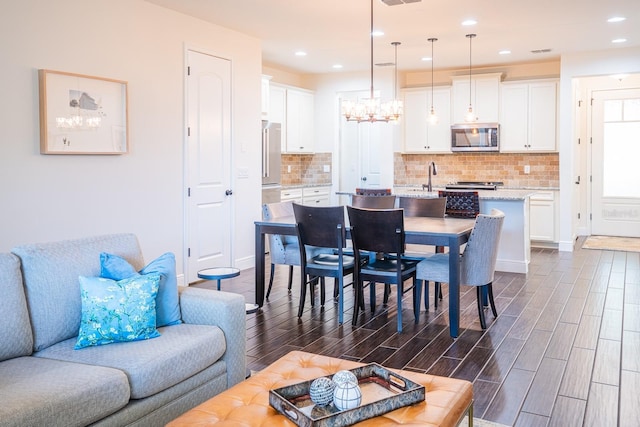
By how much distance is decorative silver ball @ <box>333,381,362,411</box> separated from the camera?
1.96 metres

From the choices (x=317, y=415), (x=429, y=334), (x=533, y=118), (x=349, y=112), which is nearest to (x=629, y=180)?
(x=533, y=118)

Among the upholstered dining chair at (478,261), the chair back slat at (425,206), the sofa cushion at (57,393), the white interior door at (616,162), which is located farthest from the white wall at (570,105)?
the sofa cushion at (57,393)

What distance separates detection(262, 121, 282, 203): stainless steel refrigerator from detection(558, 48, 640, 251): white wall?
3.97 meters

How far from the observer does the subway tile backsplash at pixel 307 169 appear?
31.2 ft

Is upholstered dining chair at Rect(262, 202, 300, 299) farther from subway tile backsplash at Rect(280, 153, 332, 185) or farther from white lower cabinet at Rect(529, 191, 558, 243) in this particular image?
white lower cabinet at Rect(529, 191, 558, 243)

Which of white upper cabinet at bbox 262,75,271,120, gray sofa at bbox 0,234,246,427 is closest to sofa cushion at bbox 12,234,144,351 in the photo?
gray sofa at bbox 0,234,246,427

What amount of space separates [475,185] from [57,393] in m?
7.35

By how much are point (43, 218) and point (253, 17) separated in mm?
2888

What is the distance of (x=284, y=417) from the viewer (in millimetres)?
1963

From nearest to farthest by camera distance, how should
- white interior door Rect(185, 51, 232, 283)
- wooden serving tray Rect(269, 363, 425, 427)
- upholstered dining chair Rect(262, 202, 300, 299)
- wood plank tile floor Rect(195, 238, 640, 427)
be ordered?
wooden serving tray Rect(269, 363, 425, 427) → wood plank tile floor Rect(195, 238, 640, 427) → upholstered dining chair Rect(262, 202, 300, 299) → white interior door Rect(185, 51, 232, 283)

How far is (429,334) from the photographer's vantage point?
13.9 feet

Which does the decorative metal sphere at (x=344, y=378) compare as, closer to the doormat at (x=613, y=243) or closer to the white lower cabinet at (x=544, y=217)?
the white lower cabinet at (x=544, y=217)

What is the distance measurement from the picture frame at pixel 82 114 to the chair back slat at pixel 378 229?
7.05 ft

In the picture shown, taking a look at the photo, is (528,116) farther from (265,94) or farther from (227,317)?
(227,317)
